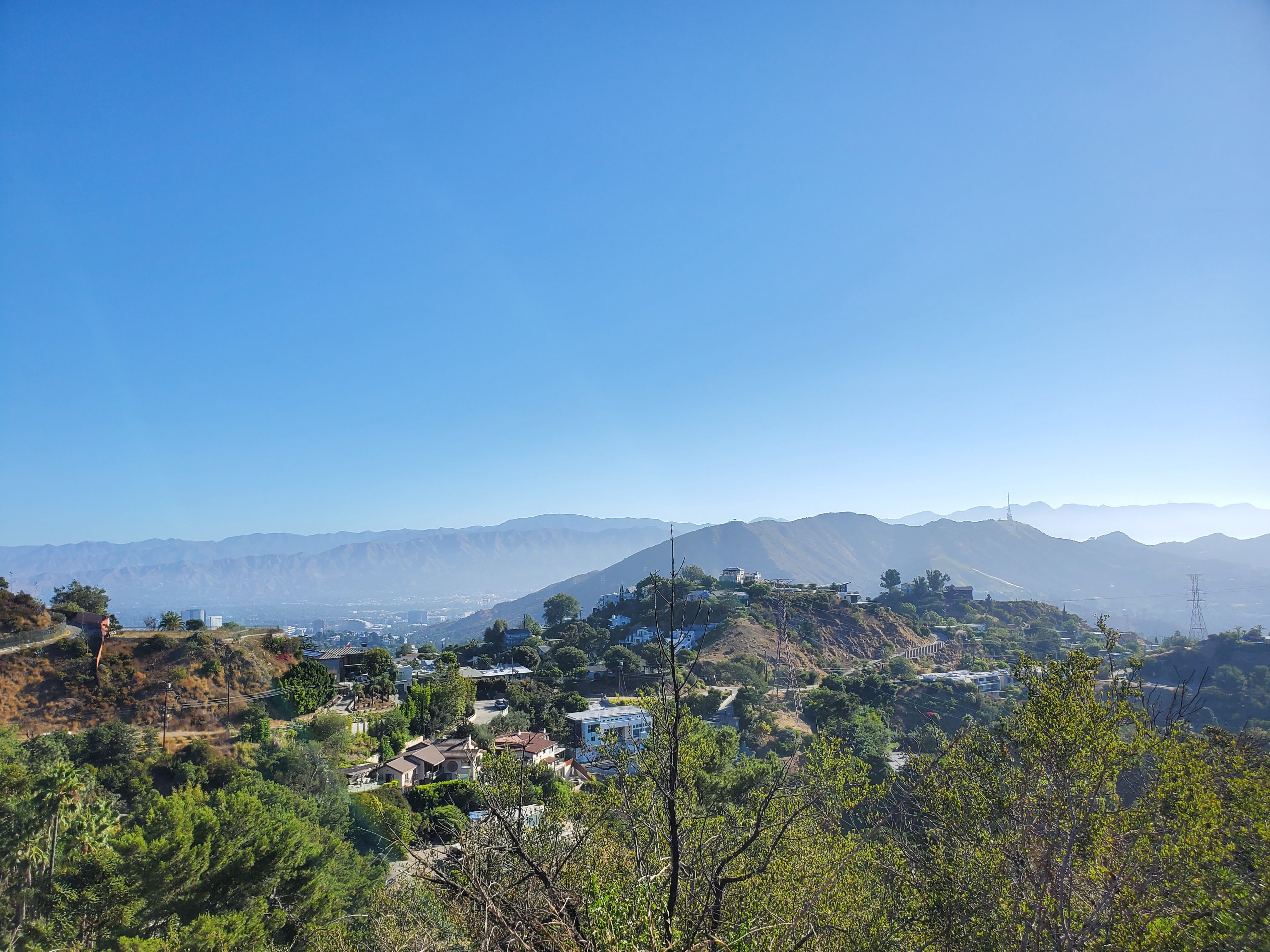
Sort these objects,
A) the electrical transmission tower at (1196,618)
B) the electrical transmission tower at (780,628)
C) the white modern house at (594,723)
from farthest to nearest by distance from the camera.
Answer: the electrical transmission tower at (1196,618)
the electrical transmission tower at (780,628)
the white modern house at (594,723)

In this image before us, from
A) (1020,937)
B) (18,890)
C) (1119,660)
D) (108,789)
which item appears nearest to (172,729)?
(108,789)

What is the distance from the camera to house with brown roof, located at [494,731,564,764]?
21984mm

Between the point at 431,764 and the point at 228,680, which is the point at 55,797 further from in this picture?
the point at 228,680

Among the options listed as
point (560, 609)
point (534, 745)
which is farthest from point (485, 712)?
point (560, 609)

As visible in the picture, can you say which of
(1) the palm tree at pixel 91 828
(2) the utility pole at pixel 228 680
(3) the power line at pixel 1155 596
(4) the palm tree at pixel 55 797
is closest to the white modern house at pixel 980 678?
(2) the utility pole at pixel 228 680

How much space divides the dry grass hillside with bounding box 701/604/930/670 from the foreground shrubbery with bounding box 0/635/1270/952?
112 feet

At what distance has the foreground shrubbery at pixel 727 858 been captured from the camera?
372cm

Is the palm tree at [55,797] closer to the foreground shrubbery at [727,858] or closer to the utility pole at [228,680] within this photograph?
the foreground shrubbery at [727,858]

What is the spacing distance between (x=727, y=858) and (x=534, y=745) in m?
26.5

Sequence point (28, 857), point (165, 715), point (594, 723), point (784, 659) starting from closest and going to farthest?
point (28, 857), point (165, 715), point (594, 723), point (784, 659)

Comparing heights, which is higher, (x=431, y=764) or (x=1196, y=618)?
(x=431, y=764)

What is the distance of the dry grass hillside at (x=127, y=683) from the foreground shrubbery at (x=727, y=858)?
7489 millimetres

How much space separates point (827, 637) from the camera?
181 ft

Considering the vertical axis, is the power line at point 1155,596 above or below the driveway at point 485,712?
below
